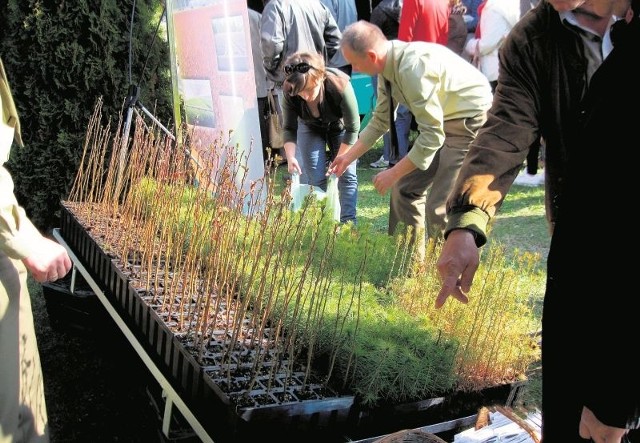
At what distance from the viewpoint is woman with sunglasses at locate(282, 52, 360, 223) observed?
14.5 ft

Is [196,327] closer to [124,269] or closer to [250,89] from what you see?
[124,269]

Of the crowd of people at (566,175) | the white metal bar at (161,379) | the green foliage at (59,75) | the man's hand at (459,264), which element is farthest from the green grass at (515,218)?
the man's hand at (459,264)

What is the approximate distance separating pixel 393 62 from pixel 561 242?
2519 millimetres

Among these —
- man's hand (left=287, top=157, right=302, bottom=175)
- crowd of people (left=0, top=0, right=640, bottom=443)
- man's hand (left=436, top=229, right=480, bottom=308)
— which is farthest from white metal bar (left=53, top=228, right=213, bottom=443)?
man's hand (left=287, top=157, right=302, bottom=175)

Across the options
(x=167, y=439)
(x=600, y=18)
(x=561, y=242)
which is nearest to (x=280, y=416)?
(x=167, y=439)

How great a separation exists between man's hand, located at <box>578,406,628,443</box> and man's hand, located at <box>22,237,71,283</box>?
1459 mm

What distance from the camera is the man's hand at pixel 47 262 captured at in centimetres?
192

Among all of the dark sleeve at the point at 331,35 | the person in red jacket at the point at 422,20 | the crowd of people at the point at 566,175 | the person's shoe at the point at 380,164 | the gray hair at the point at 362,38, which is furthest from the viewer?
the person's shoe at the point at 380,164

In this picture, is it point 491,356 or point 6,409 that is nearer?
point 6,409

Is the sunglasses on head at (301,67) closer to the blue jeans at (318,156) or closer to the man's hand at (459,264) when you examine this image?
the blue jeans at (318,156)

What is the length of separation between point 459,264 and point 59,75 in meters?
4.16

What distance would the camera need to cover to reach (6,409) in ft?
6.67

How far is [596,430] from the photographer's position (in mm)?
1305

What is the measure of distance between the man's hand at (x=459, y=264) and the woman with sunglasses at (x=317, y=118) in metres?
2.79
